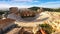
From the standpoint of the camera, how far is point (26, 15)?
6.53 metres

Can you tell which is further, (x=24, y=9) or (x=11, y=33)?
(x=24, y=9)

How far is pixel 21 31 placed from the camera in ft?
13.7

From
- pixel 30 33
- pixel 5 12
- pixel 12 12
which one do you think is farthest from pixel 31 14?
pixel 30 33

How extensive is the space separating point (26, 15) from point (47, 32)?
272 centimetres

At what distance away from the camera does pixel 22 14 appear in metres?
6.50

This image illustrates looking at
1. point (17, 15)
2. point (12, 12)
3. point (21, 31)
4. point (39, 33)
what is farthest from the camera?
point (12, 12)

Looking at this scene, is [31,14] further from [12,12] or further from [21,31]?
[21,31]

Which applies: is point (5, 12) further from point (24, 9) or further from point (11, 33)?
point (11, 33)

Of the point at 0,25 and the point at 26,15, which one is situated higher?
the point at 0,25

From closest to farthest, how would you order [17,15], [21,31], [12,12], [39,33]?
[39,33] < [21,31] < [17,15] < [12,12]

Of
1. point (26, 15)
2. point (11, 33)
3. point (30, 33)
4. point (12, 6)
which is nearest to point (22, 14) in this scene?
point (26, 15)

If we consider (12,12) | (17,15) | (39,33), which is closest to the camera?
(39,33)

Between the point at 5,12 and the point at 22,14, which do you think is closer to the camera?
the point at 22,14

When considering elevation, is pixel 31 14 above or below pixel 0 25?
below
